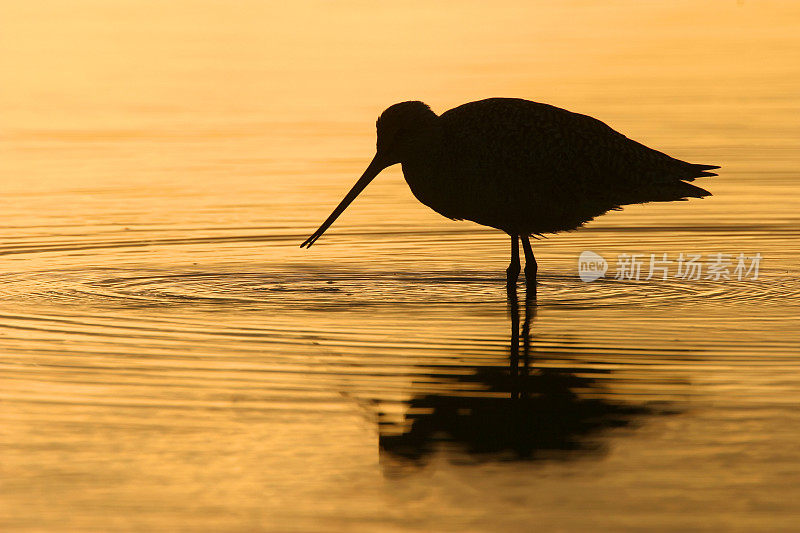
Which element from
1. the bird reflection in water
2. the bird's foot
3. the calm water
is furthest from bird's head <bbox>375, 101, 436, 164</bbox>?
the bird reflection in water

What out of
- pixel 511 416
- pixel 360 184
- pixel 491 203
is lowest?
pixel 511 416

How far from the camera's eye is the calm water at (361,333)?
642 centimetres

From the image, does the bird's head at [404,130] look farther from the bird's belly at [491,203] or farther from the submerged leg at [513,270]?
the submerged leg at [513,270]

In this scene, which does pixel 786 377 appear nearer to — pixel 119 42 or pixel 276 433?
pixel 276 433

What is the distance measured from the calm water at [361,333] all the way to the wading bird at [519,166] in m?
0.52

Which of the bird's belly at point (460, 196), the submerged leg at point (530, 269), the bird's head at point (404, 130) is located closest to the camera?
the bird's belly at point (460, 196)

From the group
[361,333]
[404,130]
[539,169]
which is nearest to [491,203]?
[539,169]

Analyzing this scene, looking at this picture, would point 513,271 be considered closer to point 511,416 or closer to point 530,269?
point 530,269

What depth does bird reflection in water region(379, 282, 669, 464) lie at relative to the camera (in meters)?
6.98

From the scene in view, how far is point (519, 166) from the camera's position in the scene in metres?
11.2

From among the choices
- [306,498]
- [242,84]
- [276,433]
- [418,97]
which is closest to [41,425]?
[276,433]

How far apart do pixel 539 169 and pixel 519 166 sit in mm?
155

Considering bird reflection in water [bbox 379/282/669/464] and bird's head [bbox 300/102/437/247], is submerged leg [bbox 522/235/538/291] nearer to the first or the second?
bird's head [bbox 300/102/437/247]

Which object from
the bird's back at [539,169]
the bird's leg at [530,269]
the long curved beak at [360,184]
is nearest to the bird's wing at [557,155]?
the bird's back at [539,169]
